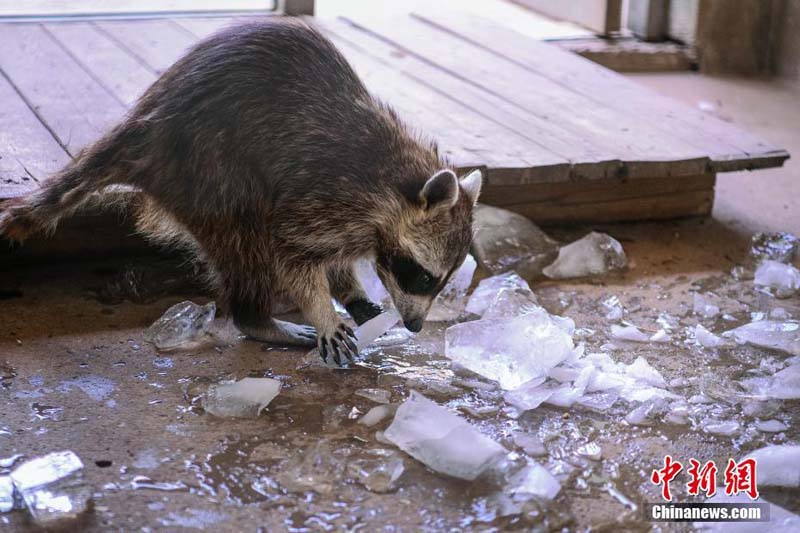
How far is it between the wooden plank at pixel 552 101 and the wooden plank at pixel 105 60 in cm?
125

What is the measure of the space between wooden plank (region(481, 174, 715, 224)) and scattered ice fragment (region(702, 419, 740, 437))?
1287 millimetres

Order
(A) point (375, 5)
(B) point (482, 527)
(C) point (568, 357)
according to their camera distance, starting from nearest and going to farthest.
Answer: (B) point (482, 527), (C) point (568, 357), (A) point (375, 5)

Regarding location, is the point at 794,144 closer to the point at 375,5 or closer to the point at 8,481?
the point at 375,5

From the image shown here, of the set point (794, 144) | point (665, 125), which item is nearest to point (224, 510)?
point (665, 125)

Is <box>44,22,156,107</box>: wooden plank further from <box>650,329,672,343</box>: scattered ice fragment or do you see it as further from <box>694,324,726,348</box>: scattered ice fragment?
<box>694,324,726,348</box>: scattered ice fragment

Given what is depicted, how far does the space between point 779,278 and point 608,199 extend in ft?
2.33

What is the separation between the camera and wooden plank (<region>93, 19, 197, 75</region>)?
430cm

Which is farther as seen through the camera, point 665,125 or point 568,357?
point 665,125

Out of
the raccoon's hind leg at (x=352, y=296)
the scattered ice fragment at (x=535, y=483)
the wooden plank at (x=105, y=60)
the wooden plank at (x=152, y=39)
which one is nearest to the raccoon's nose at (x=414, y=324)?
the raccoon's hind leg at (x=352, y=296)

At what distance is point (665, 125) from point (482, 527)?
2.40 meters

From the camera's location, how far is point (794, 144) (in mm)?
5176

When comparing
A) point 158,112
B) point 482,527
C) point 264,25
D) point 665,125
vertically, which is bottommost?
point 482,527

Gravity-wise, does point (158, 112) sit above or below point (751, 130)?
above

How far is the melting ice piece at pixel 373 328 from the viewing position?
3.04 meters
